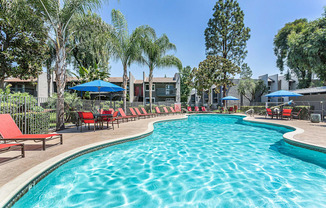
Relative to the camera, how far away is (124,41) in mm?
13078

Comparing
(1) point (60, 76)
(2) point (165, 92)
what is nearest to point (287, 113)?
(1) point (60, 76)

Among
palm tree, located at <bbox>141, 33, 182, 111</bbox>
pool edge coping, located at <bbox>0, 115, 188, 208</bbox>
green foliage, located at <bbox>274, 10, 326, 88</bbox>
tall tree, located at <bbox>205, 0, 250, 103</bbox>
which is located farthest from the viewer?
tall tree, located at <bbox>205, 0, 250, 103</bbox>

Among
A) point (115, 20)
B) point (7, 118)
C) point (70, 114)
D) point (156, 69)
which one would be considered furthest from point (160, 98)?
point (7, 118)

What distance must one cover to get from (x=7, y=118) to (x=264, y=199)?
6521 millimetres

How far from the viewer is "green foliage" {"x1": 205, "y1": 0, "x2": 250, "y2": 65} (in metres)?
A: 25.2

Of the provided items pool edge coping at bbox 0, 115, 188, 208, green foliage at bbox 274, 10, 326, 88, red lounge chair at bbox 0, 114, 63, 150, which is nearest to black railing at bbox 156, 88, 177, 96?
green foliage at bbox 274, 10, 326, 88

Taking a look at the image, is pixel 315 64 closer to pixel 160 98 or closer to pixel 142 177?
pixel 142 177

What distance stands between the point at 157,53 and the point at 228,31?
1595 cm

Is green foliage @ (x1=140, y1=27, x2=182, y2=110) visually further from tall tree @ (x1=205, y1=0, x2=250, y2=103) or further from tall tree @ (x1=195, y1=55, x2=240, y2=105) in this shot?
tall tree @ (x1=205, y1=0, x2=250, y2=103)

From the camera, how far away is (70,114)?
33.3ft

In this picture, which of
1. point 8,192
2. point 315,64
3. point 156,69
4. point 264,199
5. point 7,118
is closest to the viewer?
point 8,192

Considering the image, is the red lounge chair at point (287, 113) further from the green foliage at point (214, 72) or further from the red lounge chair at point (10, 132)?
the red lounge chair at point (10, 132)

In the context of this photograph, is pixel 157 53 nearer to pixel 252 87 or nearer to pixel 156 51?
pixel 156 51

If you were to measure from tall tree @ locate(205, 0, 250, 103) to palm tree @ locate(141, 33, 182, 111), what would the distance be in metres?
11.7
